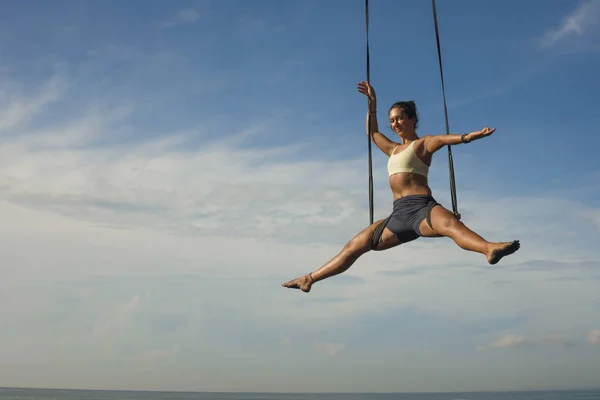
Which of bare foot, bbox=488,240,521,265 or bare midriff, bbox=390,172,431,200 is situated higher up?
bare midriff, bbox=390,172,431,200

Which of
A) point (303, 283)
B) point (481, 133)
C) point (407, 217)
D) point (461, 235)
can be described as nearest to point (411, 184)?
point (407, 217)

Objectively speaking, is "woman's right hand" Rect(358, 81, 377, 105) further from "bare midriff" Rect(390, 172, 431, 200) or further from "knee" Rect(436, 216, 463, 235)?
"knee" Rect(436, 216, 463, 235)

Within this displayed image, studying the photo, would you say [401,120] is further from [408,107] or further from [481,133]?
[481,133]

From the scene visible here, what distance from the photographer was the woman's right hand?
845 centimetres

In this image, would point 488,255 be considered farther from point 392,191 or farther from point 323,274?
point 323,274

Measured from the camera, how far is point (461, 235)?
Answer: 691 cm

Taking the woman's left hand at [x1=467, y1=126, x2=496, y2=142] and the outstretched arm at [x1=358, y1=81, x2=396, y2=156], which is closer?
the woman's left hand at [x1=467, y1=126, x2=496, y2=142]

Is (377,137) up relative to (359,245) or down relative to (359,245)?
up

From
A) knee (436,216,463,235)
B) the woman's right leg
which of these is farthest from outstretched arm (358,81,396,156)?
knee (436,216,463,235)

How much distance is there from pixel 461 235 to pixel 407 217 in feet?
2.72

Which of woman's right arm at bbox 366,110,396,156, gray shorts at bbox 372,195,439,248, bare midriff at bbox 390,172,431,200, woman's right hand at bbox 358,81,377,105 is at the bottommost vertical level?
gray shorts at bbox 372,195,439,248

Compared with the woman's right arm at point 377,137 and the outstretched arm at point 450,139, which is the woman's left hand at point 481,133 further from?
the woman's right arm at point 377,137

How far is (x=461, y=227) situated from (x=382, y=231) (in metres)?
1.05

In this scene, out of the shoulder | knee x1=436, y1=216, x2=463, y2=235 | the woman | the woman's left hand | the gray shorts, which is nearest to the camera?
the woman's left hand
